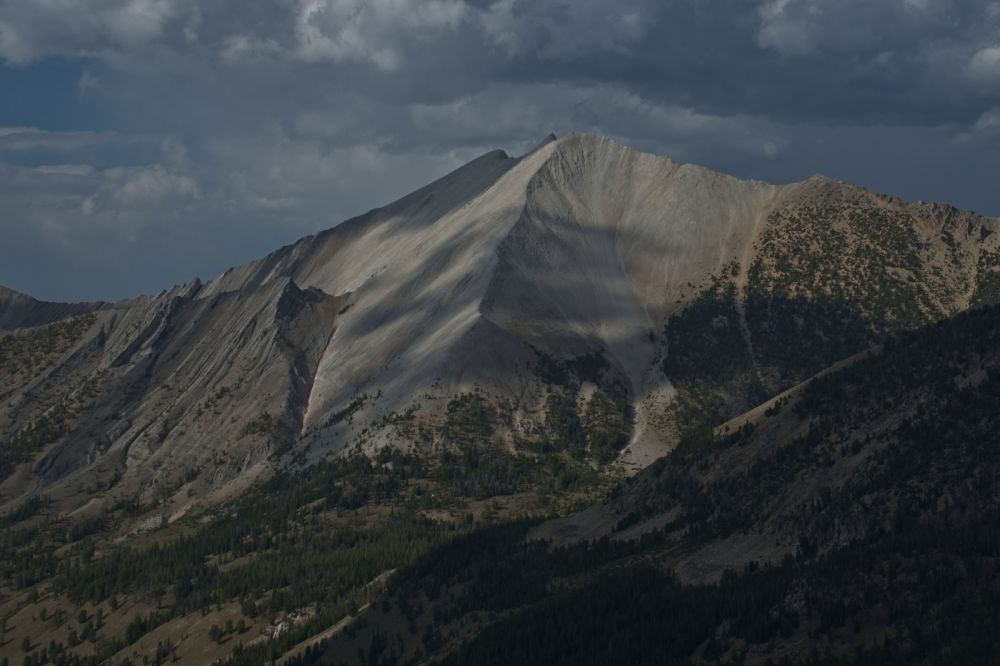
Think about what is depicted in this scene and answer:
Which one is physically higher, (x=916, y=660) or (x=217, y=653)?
(x=217, y=653)

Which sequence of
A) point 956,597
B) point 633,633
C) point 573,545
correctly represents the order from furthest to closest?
point 573,545
point 633,633
point 956,597

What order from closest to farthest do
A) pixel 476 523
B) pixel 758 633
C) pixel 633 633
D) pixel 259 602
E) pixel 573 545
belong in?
1. pixel 758 633
2. pixel 633 633
3. pixel 573 545
4. pixel 259 602
5. pixel 476 523

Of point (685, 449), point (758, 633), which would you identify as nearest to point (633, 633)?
point (758, 633)

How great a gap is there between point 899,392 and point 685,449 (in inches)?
1170

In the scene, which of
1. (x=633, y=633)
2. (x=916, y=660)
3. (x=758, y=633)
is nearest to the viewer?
(x=916, y=660)

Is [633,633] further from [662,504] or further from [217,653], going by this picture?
[217,653]

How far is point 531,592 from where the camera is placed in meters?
126

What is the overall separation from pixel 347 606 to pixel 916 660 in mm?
77041

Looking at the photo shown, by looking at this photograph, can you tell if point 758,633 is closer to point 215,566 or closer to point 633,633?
point 633,633

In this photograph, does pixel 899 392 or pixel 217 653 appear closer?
pixel 899 392

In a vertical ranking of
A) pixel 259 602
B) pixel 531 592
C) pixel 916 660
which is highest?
pixel 259 602

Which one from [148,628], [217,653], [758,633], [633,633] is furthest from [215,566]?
[758,633]

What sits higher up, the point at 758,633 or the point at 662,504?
the point at 662,504

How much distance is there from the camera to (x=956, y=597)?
277 ft
